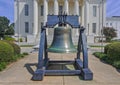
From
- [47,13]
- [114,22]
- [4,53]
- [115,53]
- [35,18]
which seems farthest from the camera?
[114,22]

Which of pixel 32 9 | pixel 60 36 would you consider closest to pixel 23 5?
pixel 32 9

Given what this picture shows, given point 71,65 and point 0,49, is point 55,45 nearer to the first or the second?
point 71,65

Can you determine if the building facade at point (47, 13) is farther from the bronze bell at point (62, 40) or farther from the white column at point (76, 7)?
the bronze bell at point (62, 40)

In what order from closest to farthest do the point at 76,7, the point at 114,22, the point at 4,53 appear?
the point at 4,53
the point at 76,7
the point at 114,22

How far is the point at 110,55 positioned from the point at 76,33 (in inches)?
1638

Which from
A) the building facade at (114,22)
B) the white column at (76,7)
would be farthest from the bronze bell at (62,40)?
the building facade at (114,22)

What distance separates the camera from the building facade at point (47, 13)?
194 feet

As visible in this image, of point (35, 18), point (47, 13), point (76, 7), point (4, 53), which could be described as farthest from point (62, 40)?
point (47, 13)

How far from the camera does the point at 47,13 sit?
58656 millimetres

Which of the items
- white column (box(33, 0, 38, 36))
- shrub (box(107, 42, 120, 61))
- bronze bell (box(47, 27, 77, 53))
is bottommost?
shrub (box(107, 42, 120, 61))

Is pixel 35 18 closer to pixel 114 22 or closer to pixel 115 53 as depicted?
pixel 114 22

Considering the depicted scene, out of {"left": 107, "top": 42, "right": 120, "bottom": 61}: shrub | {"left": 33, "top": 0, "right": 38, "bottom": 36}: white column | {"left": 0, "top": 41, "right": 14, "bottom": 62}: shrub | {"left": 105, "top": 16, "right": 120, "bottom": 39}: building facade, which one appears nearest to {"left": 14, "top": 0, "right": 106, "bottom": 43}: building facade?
{"left": 33, "top": 0, "right": 38, "bottom": 36}: white column

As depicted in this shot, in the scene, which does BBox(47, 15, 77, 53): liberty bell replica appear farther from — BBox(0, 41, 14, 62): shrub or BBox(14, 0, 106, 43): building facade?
BBox(14, 0, 106, 43): building facade

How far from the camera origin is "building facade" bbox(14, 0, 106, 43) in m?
59.0
